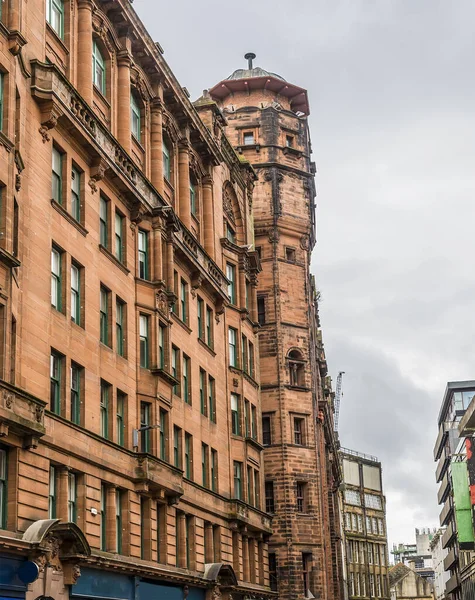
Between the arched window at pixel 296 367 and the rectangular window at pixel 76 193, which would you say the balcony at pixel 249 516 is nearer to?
the arched window at pixel 296 367

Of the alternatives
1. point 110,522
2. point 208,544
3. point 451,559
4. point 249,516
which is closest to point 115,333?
point 110,522

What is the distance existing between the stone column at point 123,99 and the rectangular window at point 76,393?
10931 mm

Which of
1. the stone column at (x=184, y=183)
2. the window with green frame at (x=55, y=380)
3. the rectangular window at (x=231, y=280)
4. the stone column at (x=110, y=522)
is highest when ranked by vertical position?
the stone column at (x=184, y=183)

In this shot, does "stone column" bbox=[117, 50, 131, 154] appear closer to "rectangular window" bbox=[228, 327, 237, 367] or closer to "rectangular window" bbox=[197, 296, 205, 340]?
"rectangular window" bbox=[197, 296, 205, 340]

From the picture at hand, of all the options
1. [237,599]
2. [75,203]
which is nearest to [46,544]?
[75,203]

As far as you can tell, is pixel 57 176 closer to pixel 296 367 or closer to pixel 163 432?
pixel 163 432

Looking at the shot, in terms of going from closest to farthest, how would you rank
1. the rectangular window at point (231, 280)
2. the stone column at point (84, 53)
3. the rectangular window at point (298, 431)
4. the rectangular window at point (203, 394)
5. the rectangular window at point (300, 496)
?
the stone column at point (84, 53)
the rectangular window at point (203, 394)
the rectangular window at point (231, 280)
the rectangular window at point (300, 496)
the rectangular window at point (298, 431)

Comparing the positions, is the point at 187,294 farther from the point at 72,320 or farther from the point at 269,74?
the point at 269,74

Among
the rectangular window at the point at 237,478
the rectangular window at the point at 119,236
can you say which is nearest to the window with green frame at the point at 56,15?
the rectangular window at the point at 119,236

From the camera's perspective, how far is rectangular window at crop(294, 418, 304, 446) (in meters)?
67.4

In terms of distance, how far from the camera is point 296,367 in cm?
6944

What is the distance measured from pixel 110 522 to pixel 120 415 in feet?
13.6

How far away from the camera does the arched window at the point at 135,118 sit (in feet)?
145

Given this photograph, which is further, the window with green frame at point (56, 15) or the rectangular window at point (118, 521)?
the window with green frame at point (56, 15)
